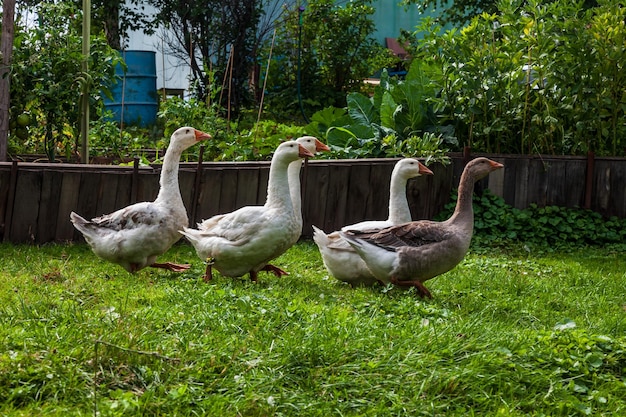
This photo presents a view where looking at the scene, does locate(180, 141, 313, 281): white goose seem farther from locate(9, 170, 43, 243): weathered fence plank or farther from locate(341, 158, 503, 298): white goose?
locate(9, 170, 43, 243): weathered fence plank

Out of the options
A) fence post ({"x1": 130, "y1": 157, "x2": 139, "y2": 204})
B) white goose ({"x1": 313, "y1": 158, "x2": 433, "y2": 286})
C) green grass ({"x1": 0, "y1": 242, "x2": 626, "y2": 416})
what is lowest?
green grass ({"x1": 0, "y1": 242, "x2": 626, "y2": 416})

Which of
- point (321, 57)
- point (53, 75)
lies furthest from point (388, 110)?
point (321, 57)

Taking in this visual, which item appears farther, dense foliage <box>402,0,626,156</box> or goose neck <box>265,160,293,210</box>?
dense foliage <box>402,0,626,156</box>

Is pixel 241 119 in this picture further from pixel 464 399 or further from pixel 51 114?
pixel 464 399

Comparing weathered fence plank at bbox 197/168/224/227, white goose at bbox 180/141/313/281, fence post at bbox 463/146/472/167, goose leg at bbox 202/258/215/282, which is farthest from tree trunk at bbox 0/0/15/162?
fence post at bbox 463/146/472/167

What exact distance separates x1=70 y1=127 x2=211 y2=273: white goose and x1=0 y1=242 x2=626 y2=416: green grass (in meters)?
0.66

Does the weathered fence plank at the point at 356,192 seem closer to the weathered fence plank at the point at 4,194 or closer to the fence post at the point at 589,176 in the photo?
the fence post at the point at 589,176

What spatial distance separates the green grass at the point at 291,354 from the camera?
157 inches

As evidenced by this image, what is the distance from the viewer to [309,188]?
966 cm

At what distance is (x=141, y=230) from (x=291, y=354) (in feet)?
9.49

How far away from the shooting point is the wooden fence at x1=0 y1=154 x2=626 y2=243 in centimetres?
852

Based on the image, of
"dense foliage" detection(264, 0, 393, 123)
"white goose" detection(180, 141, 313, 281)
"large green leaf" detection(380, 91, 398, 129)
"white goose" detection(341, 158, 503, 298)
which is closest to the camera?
"white goose" detection(341, 158, 503, 298)

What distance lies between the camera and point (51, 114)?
9.73 m

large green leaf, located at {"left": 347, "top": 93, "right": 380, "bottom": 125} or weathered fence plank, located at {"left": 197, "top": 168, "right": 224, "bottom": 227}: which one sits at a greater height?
large green leaf, located at {"left": 347, "top": 93, "right": 380, "bottom": 125}
